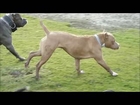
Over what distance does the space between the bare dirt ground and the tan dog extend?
174 inches

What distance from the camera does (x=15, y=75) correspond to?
24.8ft

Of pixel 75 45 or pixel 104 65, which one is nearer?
pixel 75 45

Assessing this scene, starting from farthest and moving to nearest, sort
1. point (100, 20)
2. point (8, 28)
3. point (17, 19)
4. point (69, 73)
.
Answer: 1. point (100, 20)
2. point (17, 19)
3. point (8, 28)
4. point (69, 73)

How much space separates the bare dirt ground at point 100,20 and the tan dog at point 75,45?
4.41 meters

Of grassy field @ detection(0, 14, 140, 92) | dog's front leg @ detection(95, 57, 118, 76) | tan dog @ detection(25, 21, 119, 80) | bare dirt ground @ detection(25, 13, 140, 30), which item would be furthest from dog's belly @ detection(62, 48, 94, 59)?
bare dirt ground @ detection(25, 13, 140, 30)

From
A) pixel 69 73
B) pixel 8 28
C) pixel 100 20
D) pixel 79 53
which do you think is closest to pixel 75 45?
pixel 79 53

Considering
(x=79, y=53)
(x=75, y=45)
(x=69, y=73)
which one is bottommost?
(x=69, y=73)

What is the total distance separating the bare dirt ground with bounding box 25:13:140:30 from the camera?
12.4 m

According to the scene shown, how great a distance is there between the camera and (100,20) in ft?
43.1

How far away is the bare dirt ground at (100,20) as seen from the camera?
12398 mm

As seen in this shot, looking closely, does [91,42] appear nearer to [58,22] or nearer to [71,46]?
[71,46]

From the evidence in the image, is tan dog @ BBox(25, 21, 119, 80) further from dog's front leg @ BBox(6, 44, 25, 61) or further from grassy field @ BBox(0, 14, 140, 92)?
dog's front leg @ BBox(6, 44, 25, 61)

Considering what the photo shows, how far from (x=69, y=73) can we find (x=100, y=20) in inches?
228

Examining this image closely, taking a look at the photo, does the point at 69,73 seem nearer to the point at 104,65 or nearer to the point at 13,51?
the point at 104,65
